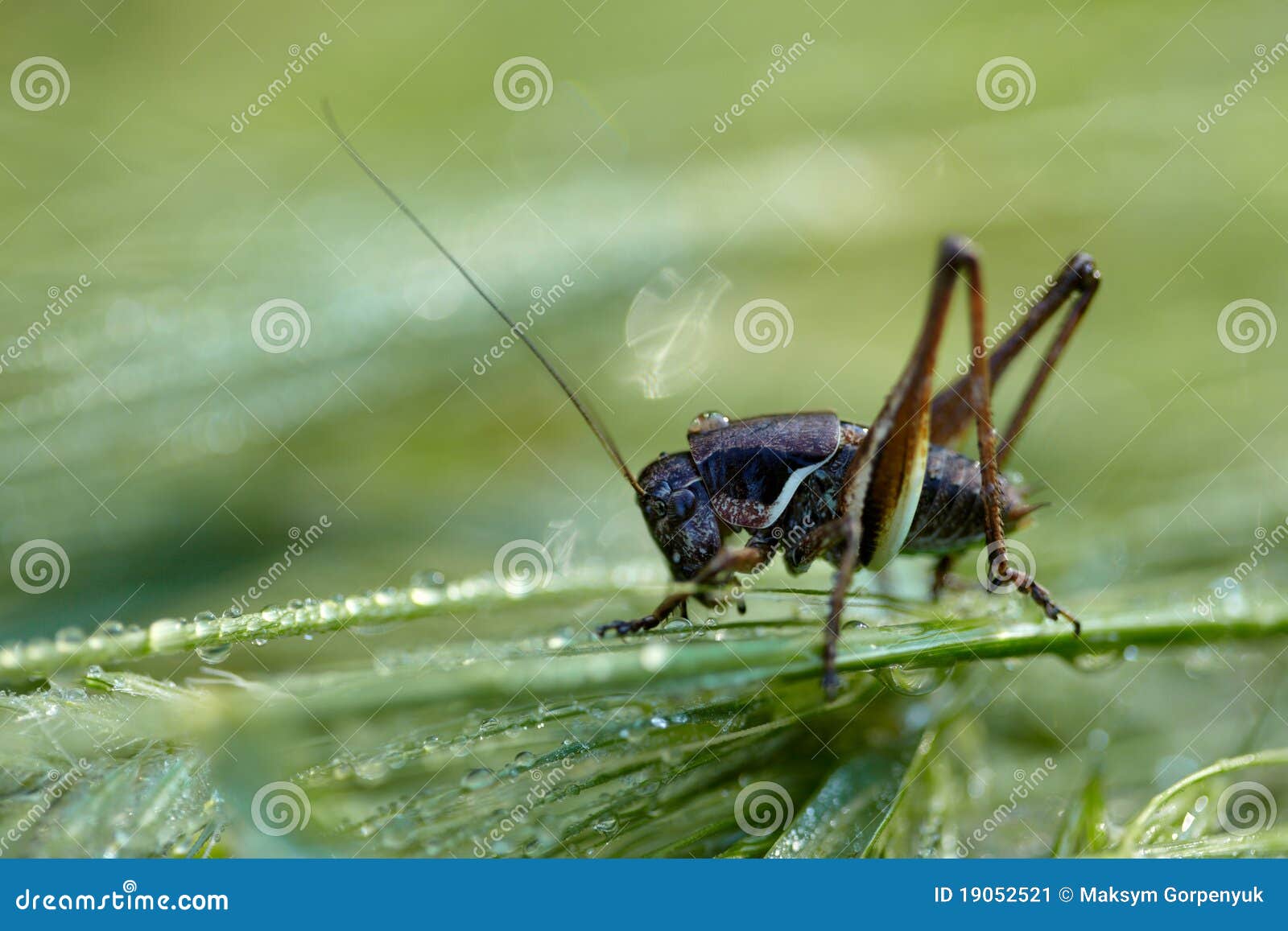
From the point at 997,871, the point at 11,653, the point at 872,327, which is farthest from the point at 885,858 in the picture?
the point at 872,327

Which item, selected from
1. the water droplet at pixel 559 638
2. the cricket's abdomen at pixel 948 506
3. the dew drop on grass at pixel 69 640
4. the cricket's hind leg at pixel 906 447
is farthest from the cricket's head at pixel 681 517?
the dew drop on grass at pixel 69 640

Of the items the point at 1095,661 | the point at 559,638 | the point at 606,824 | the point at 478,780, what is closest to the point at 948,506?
the point at 1095,661

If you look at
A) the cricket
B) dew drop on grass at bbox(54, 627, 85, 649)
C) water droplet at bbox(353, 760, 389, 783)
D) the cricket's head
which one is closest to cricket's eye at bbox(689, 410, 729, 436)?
the cricket

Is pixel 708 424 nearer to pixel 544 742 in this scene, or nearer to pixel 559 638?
pixel 559 638

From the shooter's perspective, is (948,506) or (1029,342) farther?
(1029,342)

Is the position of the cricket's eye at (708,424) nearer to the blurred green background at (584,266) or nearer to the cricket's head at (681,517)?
the cricket's head at (681,517)

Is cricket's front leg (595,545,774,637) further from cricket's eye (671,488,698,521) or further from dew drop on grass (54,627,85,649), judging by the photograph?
dew drop on grass (54,627,85,649)

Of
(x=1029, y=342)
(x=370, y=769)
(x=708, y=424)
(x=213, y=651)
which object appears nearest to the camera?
(x=370, y=769)
